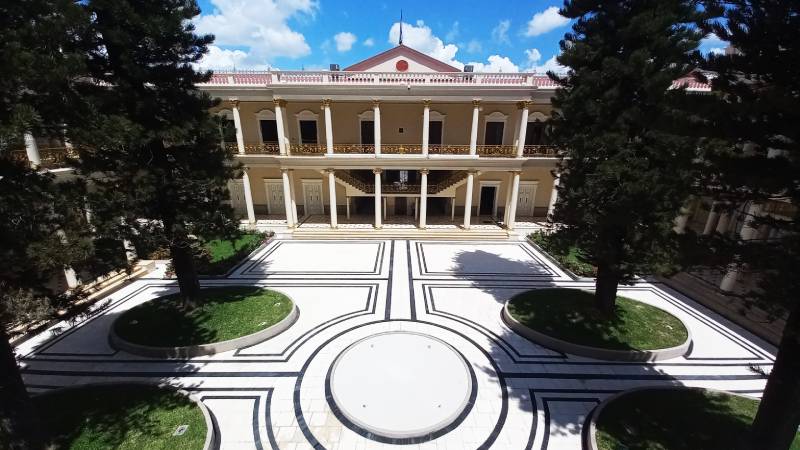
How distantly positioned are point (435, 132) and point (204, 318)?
589 inches

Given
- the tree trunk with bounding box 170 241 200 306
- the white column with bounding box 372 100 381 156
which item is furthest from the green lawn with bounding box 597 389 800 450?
the white column with bounding box 372 100 381 156

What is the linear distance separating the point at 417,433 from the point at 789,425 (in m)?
5.76

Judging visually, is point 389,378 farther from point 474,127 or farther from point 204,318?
point 474,127

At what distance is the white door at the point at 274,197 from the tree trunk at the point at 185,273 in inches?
453

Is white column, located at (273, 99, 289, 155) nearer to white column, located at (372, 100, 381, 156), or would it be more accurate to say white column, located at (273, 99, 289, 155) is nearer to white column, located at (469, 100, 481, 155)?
white column, located at (372, 100, 381, 156)

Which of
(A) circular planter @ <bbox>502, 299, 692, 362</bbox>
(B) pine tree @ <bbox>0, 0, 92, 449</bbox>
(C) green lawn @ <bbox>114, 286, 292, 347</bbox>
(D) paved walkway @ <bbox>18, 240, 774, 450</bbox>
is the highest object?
(B) pine tree @ <bbox>0, 0, 92, 449</bbox>

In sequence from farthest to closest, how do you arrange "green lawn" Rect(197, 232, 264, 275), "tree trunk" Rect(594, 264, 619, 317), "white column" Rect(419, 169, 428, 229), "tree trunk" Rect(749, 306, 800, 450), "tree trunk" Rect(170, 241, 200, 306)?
1. "white column" Rect(419, 169, 428, 229)
2. "green lawn" Rect(197, 232, 264, 275)
3. "tree trunk" Rect(594, 264, 619, 317)
4. "tree trunk" Rect(170, 241, 200, 306)
5. "tree trunk" Rect(749, 306, 800, 450)

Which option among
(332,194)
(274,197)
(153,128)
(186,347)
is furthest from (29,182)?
(274,197)

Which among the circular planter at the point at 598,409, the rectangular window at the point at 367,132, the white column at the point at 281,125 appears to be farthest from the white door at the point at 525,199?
the circular planter at the point at 598,409

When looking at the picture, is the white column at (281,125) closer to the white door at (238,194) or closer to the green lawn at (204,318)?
the white door at (238,194)

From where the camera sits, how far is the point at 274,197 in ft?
69.2

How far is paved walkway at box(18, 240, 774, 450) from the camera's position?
20.7ft

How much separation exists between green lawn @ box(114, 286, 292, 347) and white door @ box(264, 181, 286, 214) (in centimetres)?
1066

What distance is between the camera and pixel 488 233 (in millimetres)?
18469
